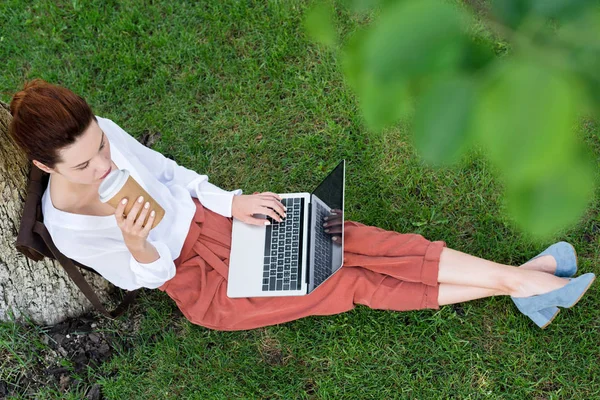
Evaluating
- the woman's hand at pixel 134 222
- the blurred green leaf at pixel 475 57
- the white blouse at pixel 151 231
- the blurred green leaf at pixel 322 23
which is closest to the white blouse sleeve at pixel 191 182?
the white blouse at pixel 151 231

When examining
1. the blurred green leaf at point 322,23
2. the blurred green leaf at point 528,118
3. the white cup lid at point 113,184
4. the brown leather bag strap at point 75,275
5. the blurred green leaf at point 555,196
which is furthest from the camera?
the brown leather bag strap at point 75,275

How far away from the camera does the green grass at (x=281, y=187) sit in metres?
3.04

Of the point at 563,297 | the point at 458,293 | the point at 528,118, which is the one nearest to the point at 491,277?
the point at 458,293

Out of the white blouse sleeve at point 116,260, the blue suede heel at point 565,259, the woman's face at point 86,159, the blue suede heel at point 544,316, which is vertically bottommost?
the blue suede heel at point 544,316

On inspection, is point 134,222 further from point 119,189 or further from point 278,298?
point 278,298

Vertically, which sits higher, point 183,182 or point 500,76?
point 500,76

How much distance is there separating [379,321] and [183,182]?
4.06 feet

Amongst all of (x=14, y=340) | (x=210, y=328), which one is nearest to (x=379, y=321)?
(x=210, y=328)

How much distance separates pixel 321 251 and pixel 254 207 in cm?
39

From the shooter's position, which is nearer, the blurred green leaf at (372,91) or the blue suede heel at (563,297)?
the blurred green leaf at (372,91)

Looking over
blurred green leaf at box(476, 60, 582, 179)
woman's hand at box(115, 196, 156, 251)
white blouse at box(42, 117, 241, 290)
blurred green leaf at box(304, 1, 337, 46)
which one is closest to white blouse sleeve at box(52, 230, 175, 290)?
white blouse at box(42, 117, 241, 290)

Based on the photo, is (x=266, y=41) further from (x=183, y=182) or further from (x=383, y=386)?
(x=383, y=386)

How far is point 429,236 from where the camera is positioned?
3391 mm

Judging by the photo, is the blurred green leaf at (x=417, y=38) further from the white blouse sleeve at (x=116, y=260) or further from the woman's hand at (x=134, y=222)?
the white blouse sleeve at (x=116, y=260)
